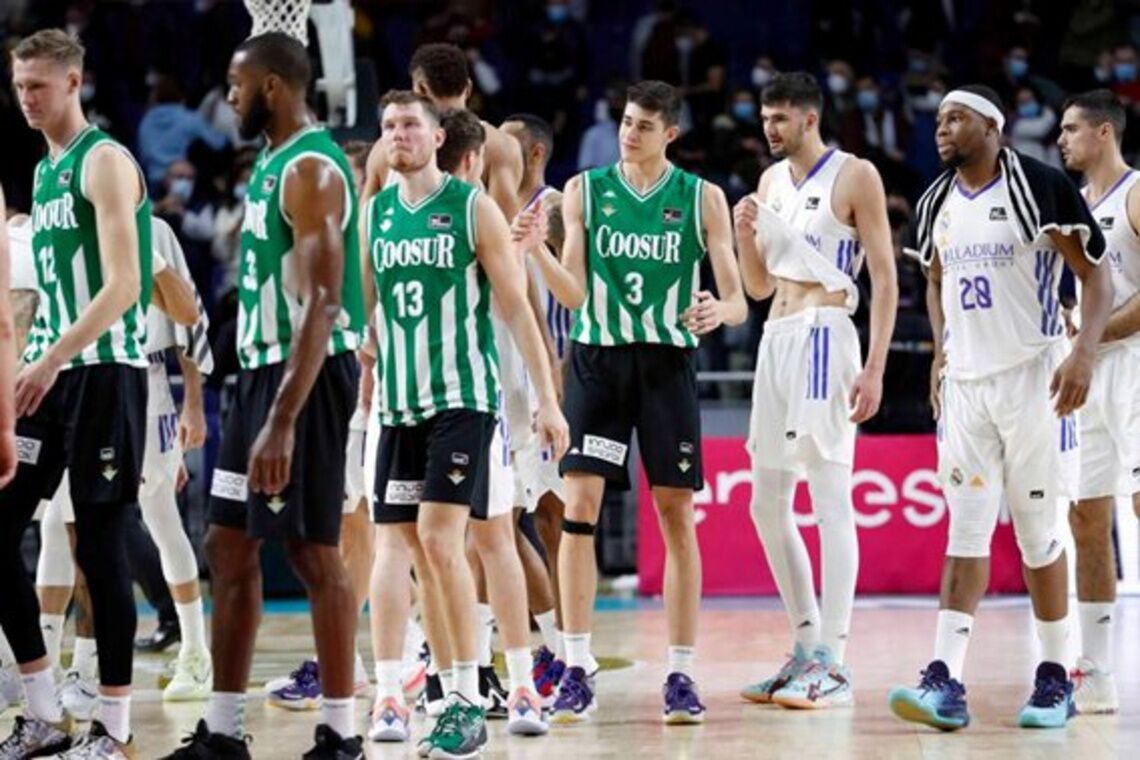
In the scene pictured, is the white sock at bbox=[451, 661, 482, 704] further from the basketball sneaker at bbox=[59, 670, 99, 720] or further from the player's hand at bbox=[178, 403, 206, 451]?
the player's hand at bbox=[178, 403, 206, 451]

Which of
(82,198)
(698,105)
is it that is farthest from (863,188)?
(698,105)

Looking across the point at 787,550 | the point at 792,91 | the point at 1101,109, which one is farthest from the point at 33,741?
the point at 1101,109

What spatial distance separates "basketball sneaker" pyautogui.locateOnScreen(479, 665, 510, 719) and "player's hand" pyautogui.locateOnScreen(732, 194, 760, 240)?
6.93 feet

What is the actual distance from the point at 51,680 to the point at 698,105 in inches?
472

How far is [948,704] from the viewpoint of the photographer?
26.0ft

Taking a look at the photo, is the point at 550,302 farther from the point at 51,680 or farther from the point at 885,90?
the point at 885,90

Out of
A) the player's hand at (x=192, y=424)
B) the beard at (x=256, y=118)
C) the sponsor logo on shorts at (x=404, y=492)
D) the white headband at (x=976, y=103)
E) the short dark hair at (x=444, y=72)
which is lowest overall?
the sponsor logo on shorts at (x=404, y=492)

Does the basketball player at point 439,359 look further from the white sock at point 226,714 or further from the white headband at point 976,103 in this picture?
the white headband at point 976,103

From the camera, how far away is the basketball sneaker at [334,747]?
6566 millimetres

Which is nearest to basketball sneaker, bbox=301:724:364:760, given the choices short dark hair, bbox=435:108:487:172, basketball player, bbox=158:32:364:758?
basketball player, bbox=158:32:364:758

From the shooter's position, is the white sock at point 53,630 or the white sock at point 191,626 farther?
the white sock at point 191,626

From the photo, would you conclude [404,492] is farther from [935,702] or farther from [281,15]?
[281,15]

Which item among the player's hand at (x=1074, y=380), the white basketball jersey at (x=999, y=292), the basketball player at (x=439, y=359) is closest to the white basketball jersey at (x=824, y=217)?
the white basketball jersey at (x=999, y=292)

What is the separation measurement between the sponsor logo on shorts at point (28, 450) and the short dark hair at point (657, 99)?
2.95 metres
